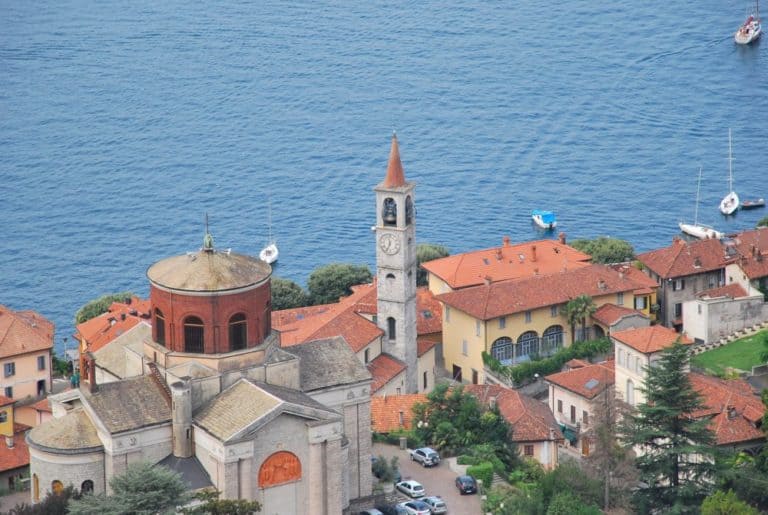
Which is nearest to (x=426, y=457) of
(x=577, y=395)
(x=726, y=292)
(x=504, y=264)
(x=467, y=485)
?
(x=467, y=485)

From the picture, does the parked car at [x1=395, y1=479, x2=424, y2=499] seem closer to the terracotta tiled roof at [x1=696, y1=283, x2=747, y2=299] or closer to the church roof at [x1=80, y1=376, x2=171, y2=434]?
the church roof at [x1=80, y1=376, x2=171, y2=434]

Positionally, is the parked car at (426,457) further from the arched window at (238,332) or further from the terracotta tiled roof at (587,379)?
the terracotta tiled roof at (587,379)

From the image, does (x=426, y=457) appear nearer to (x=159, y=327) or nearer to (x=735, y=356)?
(x=159, y=327)

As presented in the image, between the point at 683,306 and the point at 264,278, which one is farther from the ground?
the point at 264,278

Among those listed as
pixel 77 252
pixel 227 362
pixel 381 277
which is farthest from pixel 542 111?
pixel 227 362

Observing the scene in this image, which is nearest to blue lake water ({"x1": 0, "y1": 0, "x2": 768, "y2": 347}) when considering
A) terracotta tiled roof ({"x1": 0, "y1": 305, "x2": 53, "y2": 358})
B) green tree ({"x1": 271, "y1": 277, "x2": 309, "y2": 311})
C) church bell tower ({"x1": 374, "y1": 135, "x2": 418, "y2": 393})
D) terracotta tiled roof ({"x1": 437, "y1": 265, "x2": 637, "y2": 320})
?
green tree ({"x1": 271, "y1": 277, "x2": 309, "y2": 311})

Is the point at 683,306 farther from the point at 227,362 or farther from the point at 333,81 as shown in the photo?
the point at 333,81
